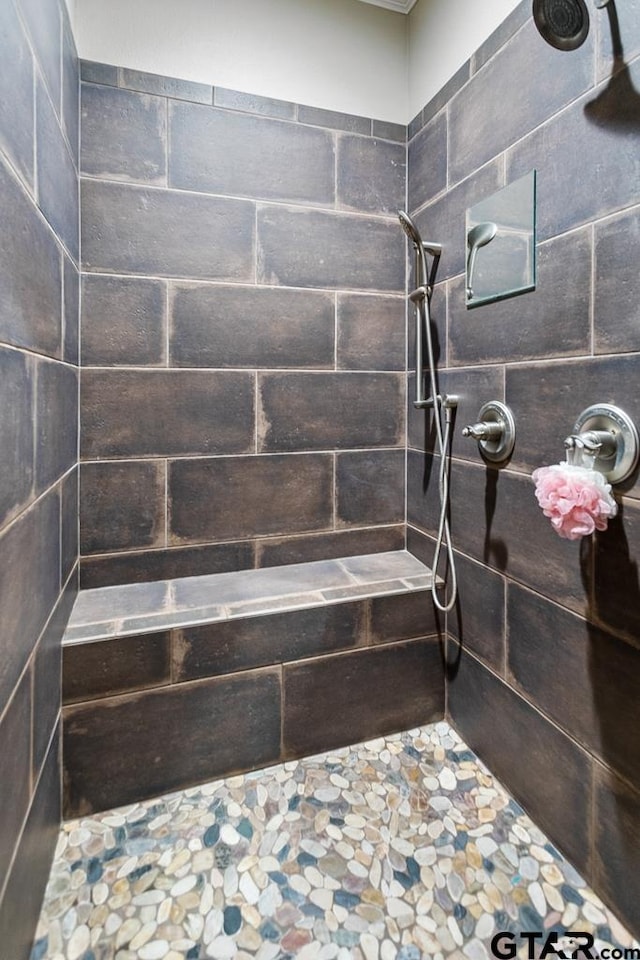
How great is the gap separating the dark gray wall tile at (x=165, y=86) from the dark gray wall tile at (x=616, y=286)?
1.33 metres

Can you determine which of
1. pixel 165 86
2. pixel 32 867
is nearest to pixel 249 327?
pixel 165 86

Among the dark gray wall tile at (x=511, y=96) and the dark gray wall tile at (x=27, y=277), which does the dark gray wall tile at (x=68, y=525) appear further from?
the dark gray wall tile at (x=511, y=96)

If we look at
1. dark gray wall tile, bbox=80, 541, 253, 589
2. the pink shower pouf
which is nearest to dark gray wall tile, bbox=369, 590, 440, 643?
dark gray wall tile, bbox=80, 541, 253, 589

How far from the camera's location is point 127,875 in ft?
3.63

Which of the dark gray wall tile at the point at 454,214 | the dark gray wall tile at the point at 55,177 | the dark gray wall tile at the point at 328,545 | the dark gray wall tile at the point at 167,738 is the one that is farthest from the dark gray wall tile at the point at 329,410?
the dark gray wall tile at the point at 167,738

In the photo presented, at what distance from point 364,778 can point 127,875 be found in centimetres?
65

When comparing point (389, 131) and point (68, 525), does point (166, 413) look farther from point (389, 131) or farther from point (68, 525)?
point (389, 131)

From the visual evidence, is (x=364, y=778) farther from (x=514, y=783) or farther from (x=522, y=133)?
(x=522, y=133)

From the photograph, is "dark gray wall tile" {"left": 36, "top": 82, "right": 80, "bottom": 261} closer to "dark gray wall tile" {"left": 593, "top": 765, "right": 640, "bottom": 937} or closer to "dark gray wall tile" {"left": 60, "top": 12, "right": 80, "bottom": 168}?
"dark gray wall tile" {"left": 60, "top": 12, "right": 80, "bottom": 168}

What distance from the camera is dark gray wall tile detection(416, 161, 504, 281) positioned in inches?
53.9

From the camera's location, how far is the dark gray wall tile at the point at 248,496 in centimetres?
164

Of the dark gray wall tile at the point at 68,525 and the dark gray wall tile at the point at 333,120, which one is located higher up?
the dark gray wall tile at the point at 333,120

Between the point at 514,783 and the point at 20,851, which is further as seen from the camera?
the point at 514,783

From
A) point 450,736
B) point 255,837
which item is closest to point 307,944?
point 255,837
